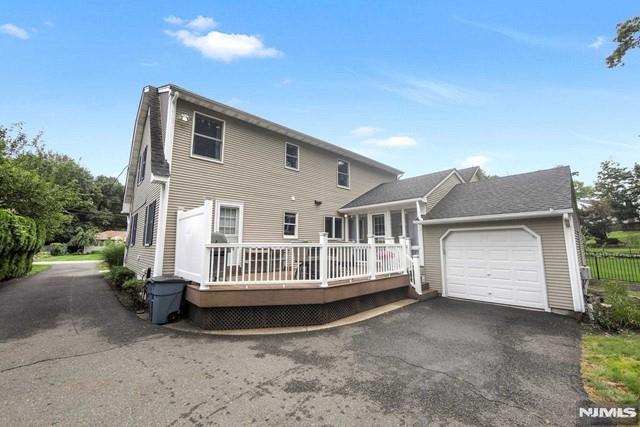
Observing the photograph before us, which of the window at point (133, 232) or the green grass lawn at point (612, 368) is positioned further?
the window at point (133, 232)

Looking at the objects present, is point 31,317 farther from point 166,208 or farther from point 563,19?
point 563,19

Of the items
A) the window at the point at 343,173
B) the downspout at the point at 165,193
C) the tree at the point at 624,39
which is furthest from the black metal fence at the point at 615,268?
the downspout at the point at 165,193

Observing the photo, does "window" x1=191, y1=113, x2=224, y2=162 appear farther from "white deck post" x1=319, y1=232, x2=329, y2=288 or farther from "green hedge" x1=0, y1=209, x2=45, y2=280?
"green hedge" x1=0, y1=209, x2=45, y2=280

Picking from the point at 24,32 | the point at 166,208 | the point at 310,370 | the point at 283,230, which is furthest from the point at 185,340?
the point at 24,32

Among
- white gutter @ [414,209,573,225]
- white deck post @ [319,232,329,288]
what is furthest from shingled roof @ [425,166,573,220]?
white deck post @ [319,232,329,288]

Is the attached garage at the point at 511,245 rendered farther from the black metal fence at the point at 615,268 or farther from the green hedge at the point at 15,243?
the green hedge at the point at 15,243

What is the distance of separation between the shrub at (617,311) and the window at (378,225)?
6633 millimetres

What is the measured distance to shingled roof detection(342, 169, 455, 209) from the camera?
415 inches

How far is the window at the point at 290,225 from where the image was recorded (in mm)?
10344

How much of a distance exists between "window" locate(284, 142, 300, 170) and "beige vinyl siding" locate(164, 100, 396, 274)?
0.57 feet

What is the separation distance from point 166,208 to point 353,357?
6.42 meters

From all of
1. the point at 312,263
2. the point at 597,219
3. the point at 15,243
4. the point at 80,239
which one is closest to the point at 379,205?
the point at 312,263

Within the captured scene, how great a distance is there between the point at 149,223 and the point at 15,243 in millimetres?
7827

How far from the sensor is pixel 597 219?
94.7ft
